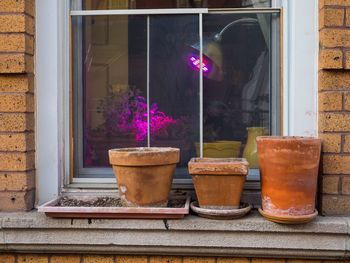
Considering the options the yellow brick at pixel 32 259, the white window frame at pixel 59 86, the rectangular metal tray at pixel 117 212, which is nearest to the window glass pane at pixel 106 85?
the white window frame at pixel 59 86

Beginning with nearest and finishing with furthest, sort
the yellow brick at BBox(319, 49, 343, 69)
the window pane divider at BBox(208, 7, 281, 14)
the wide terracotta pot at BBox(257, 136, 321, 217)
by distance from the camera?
the wide terracotta pot at BBox(257, 136, 321, 217) → the yellow brick at BBox(319, 49, 343, 69) → the window pane divider at BBox(208, 7, 281, 14)

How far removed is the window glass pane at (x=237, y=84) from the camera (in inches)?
76.0

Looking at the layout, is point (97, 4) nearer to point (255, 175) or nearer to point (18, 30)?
point (18, 30)

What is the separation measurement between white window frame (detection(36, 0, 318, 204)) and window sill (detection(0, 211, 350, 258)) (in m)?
0.20

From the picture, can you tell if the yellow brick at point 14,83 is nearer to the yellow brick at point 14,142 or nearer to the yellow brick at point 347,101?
the yellow brick at point 14,142

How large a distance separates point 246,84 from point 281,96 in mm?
173

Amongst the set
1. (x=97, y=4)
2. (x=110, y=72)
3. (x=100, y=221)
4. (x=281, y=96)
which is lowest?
(x=100, y=221)

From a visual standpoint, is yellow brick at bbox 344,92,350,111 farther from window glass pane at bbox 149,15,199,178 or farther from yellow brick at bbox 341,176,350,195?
window glass pane at bbox 149,15,199,178

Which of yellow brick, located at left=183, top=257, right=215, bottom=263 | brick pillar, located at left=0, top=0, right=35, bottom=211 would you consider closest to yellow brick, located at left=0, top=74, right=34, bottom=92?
brick pillar, located at left=0, top=0, right=35, bottom=211

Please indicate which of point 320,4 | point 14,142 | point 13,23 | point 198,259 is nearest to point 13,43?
point 13,23

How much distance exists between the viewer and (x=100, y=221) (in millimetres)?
1692

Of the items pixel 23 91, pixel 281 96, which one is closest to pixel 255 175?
pixel 281 96

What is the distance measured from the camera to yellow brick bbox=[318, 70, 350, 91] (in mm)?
1712

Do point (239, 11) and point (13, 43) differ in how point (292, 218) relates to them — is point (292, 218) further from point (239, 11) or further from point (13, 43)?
point (13, 43)
